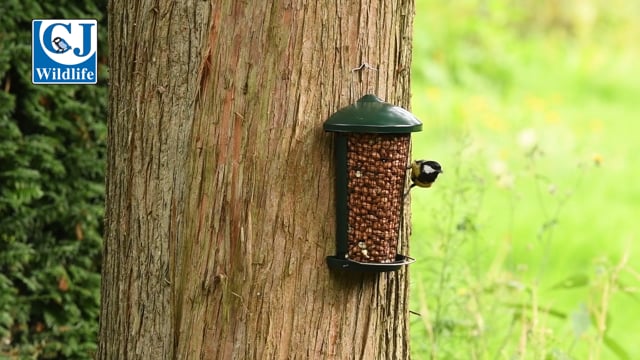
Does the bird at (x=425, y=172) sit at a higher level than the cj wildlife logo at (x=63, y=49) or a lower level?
lower

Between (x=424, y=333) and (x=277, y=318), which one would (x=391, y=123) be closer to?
(x=277, y=318)

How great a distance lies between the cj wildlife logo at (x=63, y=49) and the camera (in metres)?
3.70

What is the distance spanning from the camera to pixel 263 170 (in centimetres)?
295

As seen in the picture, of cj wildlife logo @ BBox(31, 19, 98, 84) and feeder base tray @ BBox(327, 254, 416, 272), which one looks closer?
feeder base tray @ BBox(327, 254, 416, 272)

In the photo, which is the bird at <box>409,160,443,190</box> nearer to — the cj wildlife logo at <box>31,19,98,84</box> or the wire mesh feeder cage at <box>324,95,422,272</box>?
the wire mesh feeder cage at <box>324,95,422,272</box>

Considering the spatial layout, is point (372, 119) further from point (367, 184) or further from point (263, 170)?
point (263, 170)

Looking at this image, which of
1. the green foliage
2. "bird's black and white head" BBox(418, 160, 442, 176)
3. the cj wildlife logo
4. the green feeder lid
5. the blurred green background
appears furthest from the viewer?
the blurred green background

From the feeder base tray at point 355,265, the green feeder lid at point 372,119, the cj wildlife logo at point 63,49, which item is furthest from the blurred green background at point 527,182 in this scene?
A: the cj wildlife logo at point 63,49

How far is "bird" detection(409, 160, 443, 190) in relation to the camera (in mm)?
3027

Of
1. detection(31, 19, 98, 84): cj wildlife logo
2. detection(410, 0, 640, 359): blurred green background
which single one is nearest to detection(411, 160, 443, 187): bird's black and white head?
detection(410, 0, 640, 359): blurred green background

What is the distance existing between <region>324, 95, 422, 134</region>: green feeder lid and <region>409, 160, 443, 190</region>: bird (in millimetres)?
137

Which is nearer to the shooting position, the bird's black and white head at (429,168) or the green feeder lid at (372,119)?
the green feeder lid at (372,119)

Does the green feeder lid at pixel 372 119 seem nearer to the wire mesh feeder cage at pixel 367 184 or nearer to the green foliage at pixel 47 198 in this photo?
the wire mesh feeder cage at pixel 367 184

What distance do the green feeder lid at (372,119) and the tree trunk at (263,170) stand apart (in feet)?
0.22
